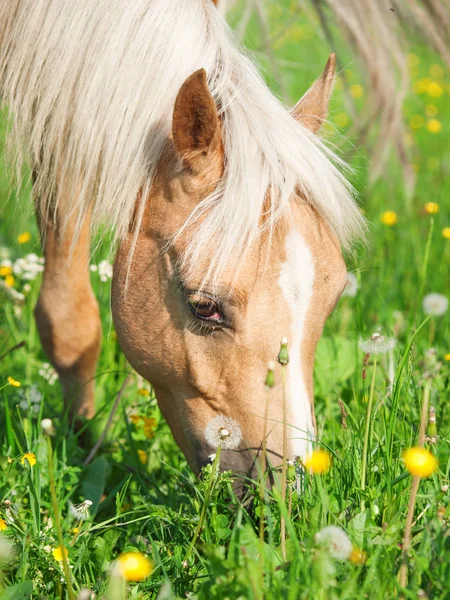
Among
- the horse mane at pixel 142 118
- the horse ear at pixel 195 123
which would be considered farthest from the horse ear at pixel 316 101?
the horse ear at pixel 195 123

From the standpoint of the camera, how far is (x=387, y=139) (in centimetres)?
378

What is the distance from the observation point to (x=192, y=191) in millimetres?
2172

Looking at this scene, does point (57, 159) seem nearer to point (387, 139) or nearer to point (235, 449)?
point (235, 449)

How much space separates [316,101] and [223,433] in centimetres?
120

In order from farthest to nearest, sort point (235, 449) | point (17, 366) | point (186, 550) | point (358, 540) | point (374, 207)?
point (374, 207), point (17, 366), point (235, 449), point (186, 550), point (358, 540)

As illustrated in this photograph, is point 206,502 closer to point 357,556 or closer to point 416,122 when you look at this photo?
point 357,556

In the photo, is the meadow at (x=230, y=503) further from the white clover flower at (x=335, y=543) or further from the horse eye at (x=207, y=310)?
the horse eye at (x=207, y=310)

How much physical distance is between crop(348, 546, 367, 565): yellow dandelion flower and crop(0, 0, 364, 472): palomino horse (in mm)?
365

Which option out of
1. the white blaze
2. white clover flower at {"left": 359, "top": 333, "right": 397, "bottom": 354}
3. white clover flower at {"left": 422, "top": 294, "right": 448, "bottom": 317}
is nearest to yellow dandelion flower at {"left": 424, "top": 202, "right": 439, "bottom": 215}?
white clover flower at {"left": 422, "top": 294, "right": 448, "bottom": 317}

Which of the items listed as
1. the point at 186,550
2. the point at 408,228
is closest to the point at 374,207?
the point at 408,228

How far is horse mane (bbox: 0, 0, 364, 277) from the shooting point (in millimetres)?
2092

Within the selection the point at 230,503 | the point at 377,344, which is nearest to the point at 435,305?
the point at 377,344

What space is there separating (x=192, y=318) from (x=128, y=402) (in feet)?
3.61

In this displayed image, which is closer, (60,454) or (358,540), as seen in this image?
(358,540)
